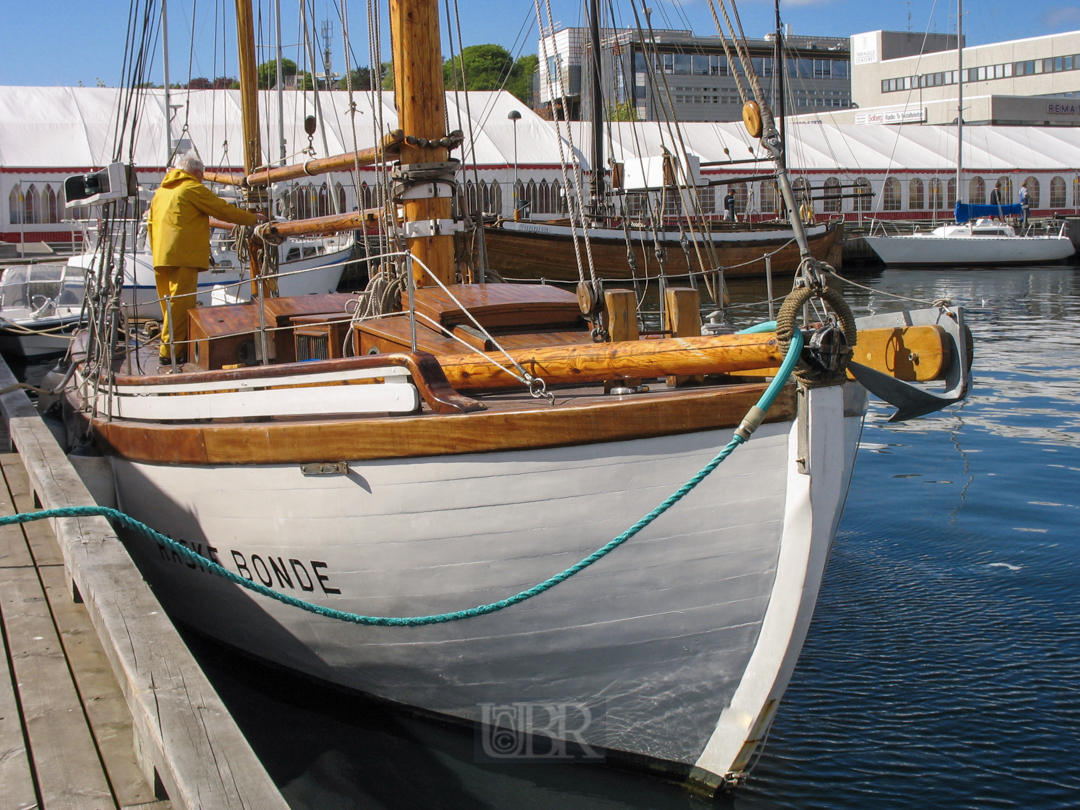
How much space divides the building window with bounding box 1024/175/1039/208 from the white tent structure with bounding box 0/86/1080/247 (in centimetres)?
7

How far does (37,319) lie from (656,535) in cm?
1536

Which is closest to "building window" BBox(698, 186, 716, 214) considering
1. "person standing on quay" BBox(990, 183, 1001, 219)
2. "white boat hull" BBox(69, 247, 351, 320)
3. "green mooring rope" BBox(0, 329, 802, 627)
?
"person standing on quay" BBox(990, 183, 1001, 219)

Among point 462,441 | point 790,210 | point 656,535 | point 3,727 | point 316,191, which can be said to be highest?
point 316,191

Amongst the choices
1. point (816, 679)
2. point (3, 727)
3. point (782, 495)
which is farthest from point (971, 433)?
point (3, 727)

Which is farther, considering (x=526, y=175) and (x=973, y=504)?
(x=526, y=175)

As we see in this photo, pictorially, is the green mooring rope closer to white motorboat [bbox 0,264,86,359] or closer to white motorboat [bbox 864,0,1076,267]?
white motorboat [bbox 0,264,86,359]

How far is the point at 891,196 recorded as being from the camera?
140ft

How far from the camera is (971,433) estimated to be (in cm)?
1005

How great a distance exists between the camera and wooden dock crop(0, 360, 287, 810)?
Answer: 2826 mm

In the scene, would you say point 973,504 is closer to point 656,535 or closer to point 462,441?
point 656,535

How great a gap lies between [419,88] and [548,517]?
118 inches

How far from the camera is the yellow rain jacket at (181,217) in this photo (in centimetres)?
636

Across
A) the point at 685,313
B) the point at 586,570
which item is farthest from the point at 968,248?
the point at 586,570

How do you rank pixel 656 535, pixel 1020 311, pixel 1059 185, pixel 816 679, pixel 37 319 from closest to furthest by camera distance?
pixel 656 535, pixel 816 679, pixel 37 319, pixel 1020 311, pixel 1059 185
